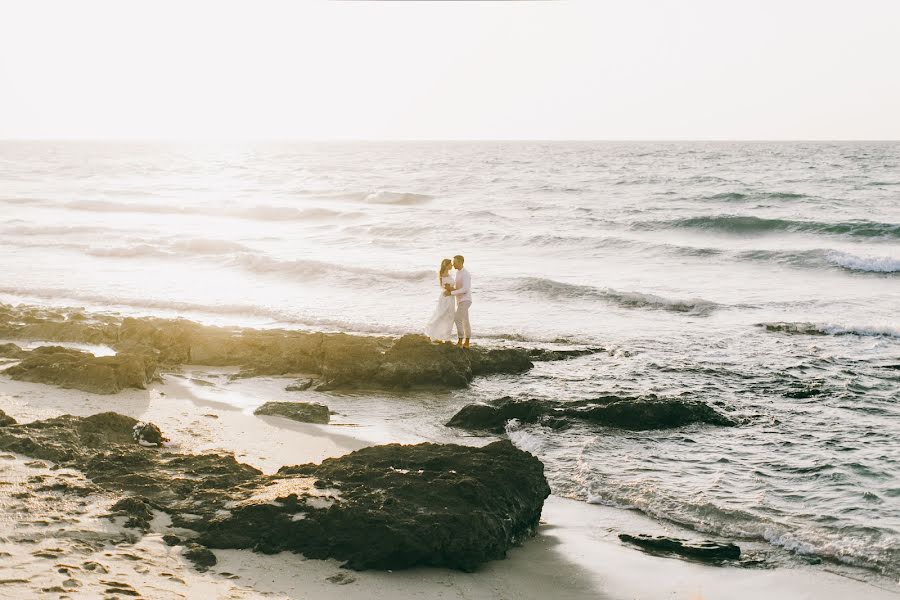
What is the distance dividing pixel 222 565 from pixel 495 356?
805 cm

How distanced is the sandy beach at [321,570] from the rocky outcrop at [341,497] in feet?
0.45

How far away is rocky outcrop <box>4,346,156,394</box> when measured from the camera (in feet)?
36.7

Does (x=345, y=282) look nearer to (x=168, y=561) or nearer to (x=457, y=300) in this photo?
(x=457, y=300)

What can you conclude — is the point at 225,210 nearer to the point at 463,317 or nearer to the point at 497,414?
the point at 463,317

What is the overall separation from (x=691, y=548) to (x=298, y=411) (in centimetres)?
532

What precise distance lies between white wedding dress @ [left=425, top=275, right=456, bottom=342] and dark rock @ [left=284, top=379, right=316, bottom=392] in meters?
2.64

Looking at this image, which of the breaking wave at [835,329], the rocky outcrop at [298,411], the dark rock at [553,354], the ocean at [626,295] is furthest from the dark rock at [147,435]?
the breaking wave at [835,329]

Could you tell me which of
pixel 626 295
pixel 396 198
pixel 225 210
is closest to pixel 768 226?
pixel 626 295

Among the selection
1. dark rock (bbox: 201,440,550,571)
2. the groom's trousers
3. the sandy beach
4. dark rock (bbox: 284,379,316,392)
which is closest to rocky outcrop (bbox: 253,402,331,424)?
dark rock (bbox: 284,379,316,392)

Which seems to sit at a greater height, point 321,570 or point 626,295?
point 626,295

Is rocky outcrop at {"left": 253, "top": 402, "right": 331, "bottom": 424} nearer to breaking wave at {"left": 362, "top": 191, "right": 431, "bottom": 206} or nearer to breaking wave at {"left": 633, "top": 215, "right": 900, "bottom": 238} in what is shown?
breaking wave at {"left": 633, "top": 215, "right": 900, "bottom": 238}

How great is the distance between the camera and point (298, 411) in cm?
1061

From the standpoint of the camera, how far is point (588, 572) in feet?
21.4

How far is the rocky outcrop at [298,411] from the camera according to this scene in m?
10.5
